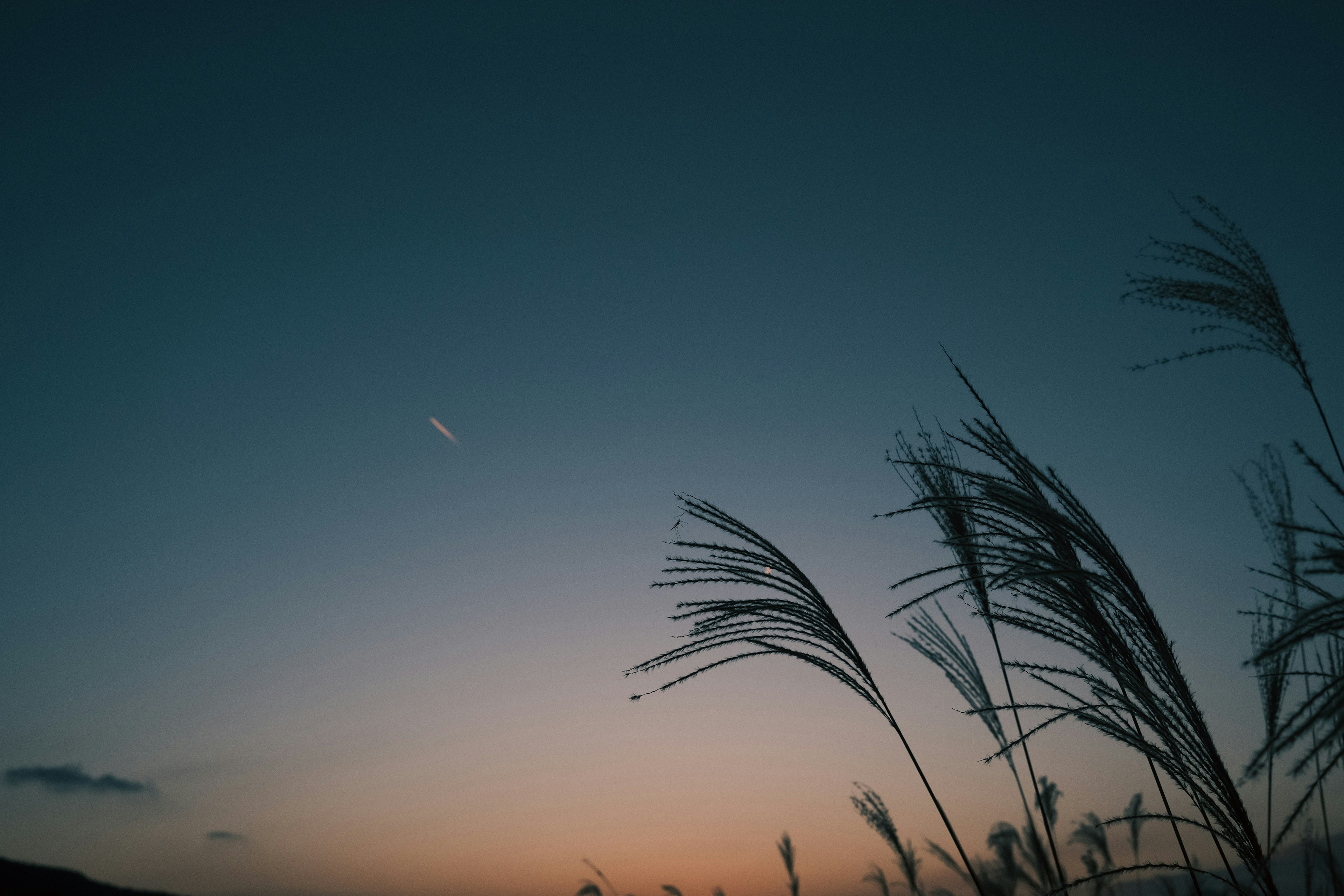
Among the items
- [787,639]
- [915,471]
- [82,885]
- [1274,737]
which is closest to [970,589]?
[915,471]

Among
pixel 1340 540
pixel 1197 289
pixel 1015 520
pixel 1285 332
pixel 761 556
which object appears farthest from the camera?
pixel 1197 289

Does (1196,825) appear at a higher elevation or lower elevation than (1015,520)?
lower

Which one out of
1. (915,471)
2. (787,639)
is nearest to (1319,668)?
(915,471)

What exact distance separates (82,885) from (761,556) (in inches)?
2520

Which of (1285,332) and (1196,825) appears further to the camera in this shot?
(1285,332)

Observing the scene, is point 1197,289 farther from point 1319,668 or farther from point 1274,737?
point 1274,737

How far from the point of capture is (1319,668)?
2.83 meters

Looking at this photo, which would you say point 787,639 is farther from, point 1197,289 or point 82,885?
point 82,885

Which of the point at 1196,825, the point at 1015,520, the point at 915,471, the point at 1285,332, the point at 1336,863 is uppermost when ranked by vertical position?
the point at 1285,332

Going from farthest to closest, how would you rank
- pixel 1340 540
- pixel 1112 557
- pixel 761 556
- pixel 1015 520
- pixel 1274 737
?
1. pixel 761 556
2. pixel 1015 520
3. pixel 1112 557
4. pixel 1340 540
5. pixel 1274 737

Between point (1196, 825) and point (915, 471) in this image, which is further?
point (915, 471)

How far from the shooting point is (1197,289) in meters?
3.72

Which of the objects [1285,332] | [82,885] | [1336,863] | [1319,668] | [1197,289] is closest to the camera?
[1319,668]

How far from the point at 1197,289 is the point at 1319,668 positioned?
195cm
